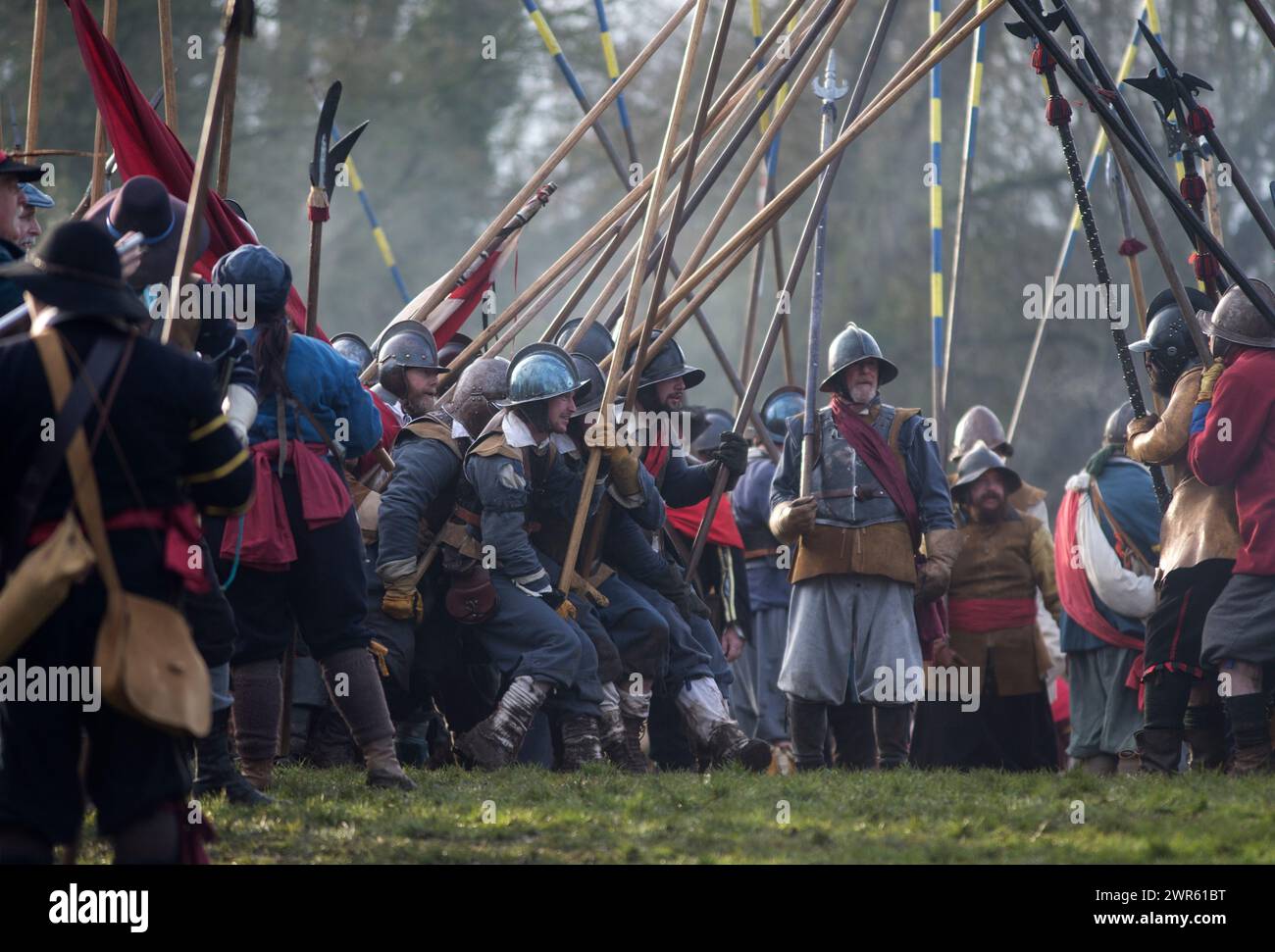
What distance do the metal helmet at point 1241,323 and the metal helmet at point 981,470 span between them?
224 centimetres

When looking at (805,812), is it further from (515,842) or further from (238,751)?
(238,751)

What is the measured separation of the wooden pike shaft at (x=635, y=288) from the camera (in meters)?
8.13

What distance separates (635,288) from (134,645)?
4734 mm

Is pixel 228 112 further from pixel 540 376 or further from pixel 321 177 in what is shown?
pixel 540 376

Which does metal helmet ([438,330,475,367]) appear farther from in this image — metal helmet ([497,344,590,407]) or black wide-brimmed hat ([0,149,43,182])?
black wide-brimmed hat ([0,149,43,182])

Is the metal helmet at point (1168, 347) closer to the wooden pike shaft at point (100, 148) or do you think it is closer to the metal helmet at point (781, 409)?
the metal helmet at point (781, 409)

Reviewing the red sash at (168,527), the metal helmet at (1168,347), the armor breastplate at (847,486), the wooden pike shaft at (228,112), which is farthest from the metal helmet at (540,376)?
the red sash at (168,527)

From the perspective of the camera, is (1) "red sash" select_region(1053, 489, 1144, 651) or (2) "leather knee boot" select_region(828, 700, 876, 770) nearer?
(2) "leather knee boot" select_region(828, 700, 876, 770)

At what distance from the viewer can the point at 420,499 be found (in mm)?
7711

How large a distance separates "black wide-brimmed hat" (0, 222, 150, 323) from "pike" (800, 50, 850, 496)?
14.4ft

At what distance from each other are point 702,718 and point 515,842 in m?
2.88

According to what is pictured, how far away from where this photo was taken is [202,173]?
545cm

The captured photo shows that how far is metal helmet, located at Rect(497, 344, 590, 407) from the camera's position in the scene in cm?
793

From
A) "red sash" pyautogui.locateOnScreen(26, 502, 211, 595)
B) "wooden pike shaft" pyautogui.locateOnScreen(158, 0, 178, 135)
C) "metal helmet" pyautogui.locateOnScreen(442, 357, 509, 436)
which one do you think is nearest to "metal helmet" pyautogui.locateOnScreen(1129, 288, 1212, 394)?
"metal helmet" pyautogui.locateOnScreen(442, 357, 509, 436)
